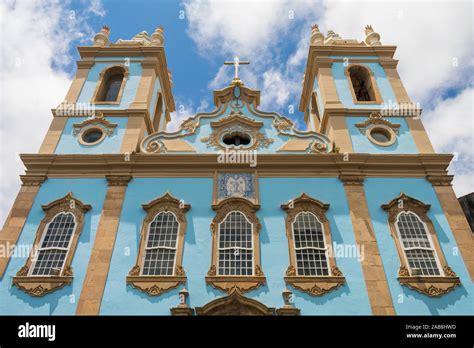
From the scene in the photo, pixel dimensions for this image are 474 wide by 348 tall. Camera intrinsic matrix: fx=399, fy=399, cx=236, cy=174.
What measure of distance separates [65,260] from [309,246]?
25.8 feet

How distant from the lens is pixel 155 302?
465 inches

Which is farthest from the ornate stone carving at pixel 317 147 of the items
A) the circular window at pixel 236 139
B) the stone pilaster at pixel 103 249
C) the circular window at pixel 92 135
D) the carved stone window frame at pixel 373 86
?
the circular window at pixel 92 135

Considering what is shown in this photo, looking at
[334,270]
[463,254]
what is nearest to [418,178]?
[463,254]

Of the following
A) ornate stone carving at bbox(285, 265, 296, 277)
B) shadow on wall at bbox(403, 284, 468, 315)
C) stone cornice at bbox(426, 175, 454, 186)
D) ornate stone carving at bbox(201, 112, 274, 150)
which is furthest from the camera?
ornate stone carving at bbox(201, 112, 274, 150)

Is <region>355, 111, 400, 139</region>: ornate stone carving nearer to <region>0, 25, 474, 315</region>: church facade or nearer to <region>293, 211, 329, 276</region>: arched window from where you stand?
<region>0, 25, 474, 315</region>: church facade

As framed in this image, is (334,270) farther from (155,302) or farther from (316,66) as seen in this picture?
(316,66)

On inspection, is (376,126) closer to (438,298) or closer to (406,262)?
(406,262)

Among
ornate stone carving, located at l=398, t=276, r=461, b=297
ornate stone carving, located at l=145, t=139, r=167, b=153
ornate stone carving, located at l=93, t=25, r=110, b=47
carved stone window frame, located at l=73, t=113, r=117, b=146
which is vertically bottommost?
ornate stone carving, located at l=398, t=276, r=461, b=297

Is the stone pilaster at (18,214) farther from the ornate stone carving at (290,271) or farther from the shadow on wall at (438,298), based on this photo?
the shadow on wall at (438,298)

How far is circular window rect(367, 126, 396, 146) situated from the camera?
16281 millimetres

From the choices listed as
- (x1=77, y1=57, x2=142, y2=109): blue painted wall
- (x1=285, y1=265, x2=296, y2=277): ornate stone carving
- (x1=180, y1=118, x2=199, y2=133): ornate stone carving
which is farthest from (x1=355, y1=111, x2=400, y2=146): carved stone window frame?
(x1=77, y1=57, x2=142, y2=109): blue painted wall

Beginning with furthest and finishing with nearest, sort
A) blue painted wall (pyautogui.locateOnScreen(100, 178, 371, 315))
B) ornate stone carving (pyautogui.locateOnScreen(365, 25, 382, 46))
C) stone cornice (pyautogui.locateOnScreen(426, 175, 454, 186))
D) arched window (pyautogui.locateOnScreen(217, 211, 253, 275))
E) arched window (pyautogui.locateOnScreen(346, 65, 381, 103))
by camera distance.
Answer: ornate stone carving (pyautogui.locateOnScreen(365, 25, 382, 46)) → arched window (pyautogui.locateOnScreen(346, 65, 381, 103)) → stone cornice (pyautogui.locateOnScreen(426, 175, 454, 186)) → arched window (pyautogui.locateOnScreen(217, 211, 253, 275)) → blue painted wall (pyautogui.locateOnScreen(100, 178, 371, 315))

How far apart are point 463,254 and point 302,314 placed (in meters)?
5.71

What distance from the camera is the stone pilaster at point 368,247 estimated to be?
11836 mm
